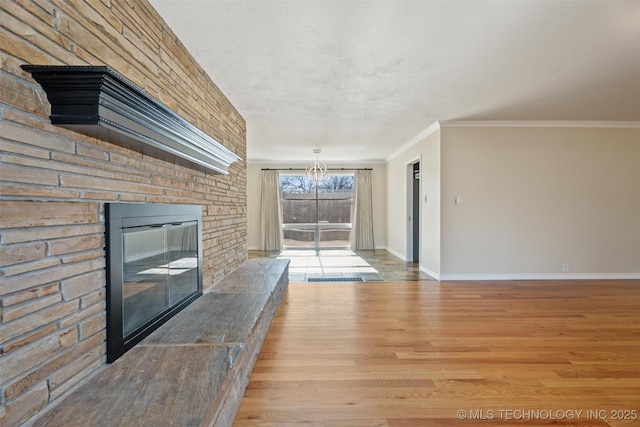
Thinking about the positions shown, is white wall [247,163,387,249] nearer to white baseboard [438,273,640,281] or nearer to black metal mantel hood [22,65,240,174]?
white baseboard [438,273,640,281]

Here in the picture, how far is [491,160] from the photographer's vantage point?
4797 mm

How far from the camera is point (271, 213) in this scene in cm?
843

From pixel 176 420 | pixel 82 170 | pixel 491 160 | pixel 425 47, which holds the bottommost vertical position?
pixel 176 420

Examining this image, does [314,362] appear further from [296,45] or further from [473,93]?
[473,93]

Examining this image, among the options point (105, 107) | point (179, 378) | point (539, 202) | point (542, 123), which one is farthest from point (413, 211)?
point (105, 107)

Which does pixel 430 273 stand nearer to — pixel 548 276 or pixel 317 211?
pixel 548 276

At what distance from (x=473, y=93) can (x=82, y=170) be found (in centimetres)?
375

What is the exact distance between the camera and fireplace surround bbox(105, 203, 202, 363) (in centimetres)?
154

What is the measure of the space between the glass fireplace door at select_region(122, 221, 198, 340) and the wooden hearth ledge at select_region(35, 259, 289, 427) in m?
0.14

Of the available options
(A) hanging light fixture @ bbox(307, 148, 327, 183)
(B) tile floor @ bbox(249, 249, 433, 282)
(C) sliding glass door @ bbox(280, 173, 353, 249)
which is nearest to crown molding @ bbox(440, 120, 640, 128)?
(B) tile floor @ bbox(249, 249, 433, 282)

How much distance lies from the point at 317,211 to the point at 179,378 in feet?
24.5

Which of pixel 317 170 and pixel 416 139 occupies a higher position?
pixel 416 139

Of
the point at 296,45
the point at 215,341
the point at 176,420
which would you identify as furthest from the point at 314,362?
the point at 296,45

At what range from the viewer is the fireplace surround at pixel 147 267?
5.06 feet
